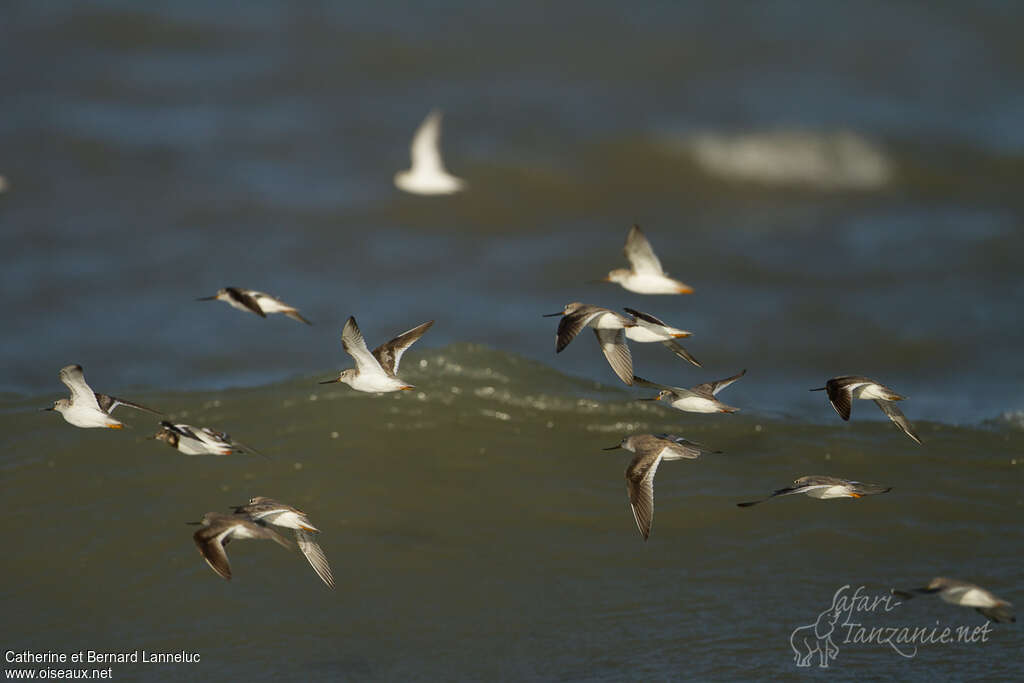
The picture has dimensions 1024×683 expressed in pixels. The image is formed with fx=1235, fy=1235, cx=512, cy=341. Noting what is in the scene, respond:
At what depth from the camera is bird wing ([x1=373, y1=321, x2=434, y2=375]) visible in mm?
7730

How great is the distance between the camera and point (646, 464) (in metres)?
7.22

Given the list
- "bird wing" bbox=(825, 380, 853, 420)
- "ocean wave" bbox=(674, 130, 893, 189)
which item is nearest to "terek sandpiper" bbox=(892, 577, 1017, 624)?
"bird wing" bbox=(825, 380, 853, 420)

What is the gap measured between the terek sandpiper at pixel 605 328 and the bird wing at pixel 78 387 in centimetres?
279

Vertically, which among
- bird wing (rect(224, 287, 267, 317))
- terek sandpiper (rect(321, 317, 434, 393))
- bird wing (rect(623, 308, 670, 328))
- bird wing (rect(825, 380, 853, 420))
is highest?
bird wing (rect(224, 287, 267, 317))

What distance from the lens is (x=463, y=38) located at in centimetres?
1959

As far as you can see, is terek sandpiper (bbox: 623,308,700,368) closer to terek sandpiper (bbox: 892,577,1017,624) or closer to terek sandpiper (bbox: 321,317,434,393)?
terek sandpiper (bbox: 321,317,434,393)

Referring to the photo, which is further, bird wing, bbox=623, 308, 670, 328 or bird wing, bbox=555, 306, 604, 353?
bird wing, bbox=623, 308, 670, 328

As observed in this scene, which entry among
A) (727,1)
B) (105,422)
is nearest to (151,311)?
(105,422)

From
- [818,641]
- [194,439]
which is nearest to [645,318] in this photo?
[818,641]

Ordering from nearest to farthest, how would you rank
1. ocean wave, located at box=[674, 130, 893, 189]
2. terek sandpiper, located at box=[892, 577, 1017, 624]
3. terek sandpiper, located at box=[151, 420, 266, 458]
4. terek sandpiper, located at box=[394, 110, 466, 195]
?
terek sandpiper, located at box=[892, 577, 1017, 624], terek sandpiper, located at box=[151, 420, 266, 458], terek sandpiper, located at box=[394, 110, 466, 195], ocean wave, located at box=[674, 130, 893, 189]

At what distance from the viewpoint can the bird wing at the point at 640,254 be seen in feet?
26.1

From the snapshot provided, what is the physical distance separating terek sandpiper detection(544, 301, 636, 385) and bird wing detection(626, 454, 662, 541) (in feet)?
1.56

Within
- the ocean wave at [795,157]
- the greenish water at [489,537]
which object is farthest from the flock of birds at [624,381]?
the ocean wave at [795,157]

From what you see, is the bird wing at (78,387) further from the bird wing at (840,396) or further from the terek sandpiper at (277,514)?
the bird wing at (840,396)
